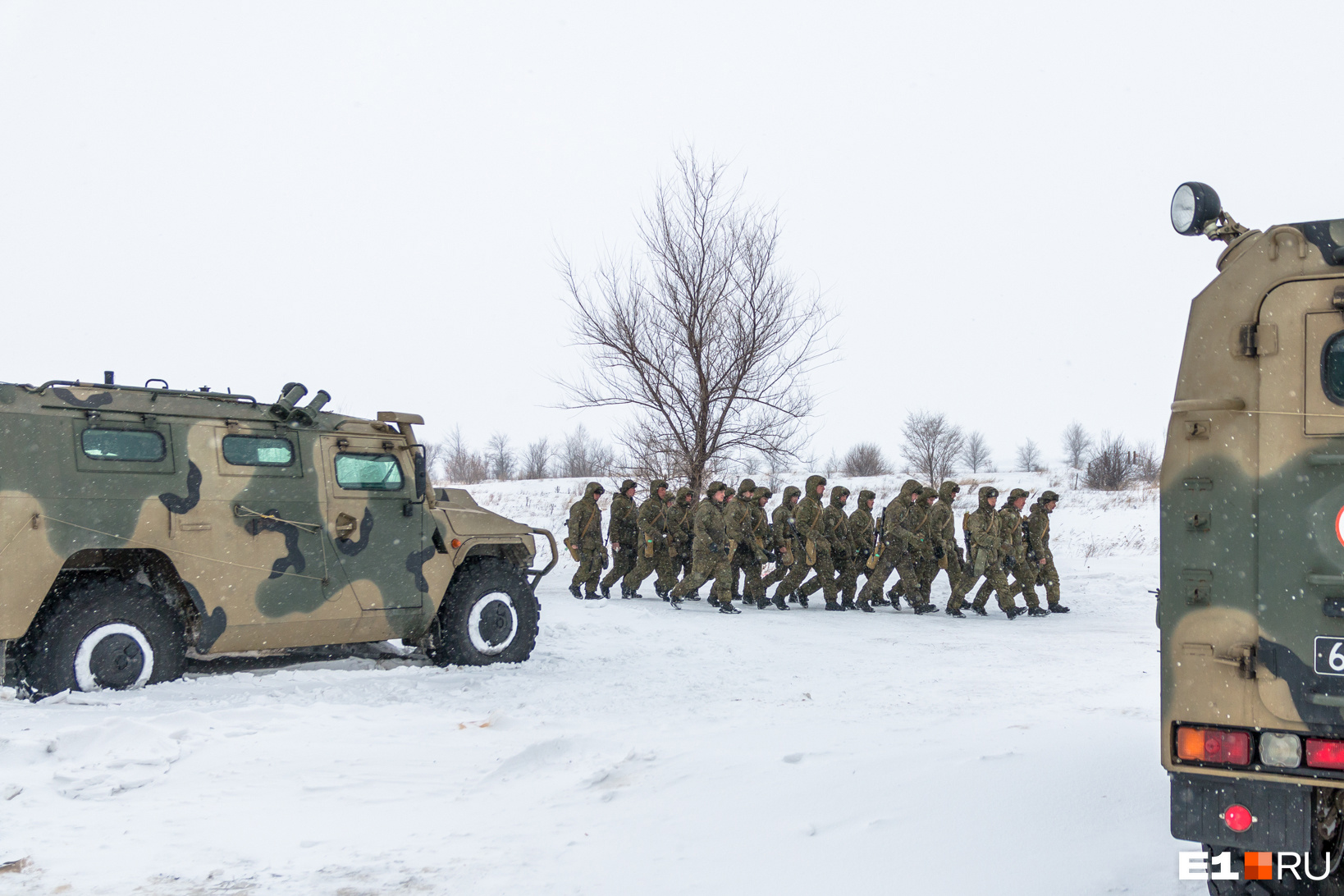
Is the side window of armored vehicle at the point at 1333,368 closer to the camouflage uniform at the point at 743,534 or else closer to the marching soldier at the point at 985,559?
the marching soldier at the point at 985,559

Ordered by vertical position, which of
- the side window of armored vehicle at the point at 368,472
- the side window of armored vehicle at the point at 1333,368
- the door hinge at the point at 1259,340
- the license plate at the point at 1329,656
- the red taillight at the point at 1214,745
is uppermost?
the door hinge at the point at 1259,340

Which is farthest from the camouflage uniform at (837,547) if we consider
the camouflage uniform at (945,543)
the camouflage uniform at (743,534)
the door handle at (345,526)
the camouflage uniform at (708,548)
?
the door handle at (345,526)

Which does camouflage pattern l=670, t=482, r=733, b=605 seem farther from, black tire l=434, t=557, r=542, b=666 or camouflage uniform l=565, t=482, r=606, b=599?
black tire l=434, t=557, r=542, b=666

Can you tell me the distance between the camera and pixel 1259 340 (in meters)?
3.27

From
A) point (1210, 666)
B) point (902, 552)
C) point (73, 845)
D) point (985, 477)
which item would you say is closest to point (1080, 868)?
point (1210, 666)

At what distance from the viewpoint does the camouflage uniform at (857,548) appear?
50.8ft

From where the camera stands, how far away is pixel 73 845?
14.6 ft

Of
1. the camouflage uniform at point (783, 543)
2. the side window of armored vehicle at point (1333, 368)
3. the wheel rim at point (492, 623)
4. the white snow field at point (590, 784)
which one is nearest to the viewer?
the side window of armored vehicle at point (1333, 368)

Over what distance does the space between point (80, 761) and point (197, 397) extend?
324cm

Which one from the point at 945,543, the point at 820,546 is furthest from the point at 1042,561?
the point at 820,546

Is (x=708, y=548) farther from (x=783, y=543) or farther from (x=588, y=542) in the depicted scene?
(x=588, y=542)

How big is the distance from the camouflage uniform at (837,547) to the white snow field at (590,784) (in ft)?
20.5

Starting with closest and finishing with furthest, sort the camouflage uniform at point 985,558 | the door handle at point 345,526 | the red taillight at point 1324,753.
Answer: the red taillight at point 1324,753 → the door handle at point 345,526 → the camouflage uniform at point 985,558

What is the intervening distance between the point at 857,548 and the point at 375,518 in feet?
28.2
